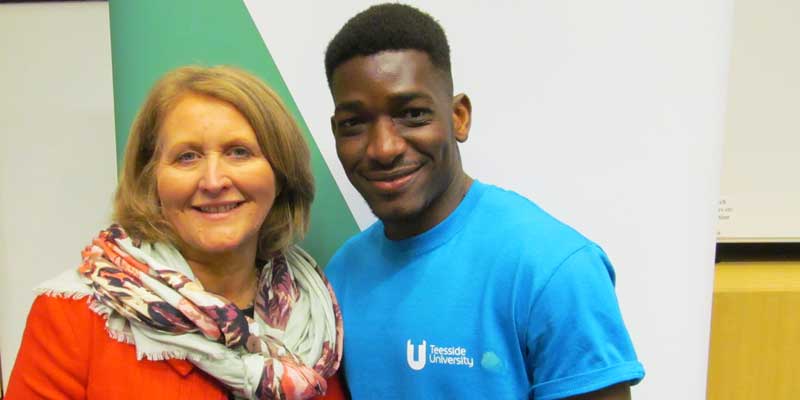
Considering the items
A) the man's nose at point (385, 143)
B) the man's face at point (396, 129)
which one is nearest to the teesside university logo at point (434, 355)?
the man's face at point (396, 129)

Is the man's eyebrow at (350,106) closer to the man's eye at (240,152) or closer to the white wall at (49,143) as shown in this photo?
the man's eye at (240,152)

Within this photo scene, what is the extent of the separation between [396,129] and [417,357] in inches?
15.9

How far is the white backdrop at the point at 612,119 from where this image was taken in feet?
4.00

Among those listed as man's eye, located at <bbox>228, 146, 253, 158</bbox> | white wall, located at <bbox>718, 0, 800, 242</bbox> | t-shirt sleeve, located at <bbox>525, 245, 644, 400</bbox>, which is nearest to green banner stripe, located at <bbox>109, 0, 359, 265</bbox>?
man's eye, located at <bbox>228, 146, 253, 158</bbox>

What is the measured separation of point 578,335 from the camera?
792mm

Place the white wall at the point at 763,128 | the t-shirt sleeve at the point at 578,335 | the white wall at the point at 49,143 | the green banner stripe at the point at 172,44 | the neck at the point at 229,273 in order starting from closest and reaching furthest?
the t-shirt sleeve at the point at 578,335
the neck at the point at 229,273
the green banner stripe at the point at 172,44
the white wall at the point at 49,143
the white wall at the point at 763,128

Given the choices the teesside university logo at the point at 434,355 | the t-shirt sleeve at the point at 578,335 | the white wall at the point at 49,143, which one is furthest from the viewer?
the white wall at the point at 49,143

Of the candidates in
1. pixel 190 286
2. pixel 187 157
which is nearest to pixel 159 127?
pixel 187 157

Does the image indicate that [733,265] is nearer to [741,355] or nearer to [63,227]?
[741,355]

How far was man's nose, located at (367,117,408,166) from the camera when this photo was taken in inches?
33.8

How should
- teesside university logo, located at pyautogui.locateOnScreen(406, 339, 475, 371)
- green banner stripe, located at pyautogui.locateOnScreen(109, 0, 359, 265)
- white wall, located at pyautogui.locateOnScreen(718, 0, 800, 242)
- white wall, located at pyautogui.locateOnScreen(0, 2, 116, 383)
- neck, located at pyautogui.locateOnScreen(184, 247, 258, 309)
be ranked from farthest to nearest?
white wall, located at pyautogui.locateOnScreen(718, 0, 800, 242)
white wall, located at pyautogui.locateOnScreen(0, 2, 116, 383)
green banner stripe, located at pyautogui.locateOnScreen(109, 0, 359, 265)
neck, located at pyautogui.locateOnScreen(184, 247, 258, 309)
teesside university logo, located at pyautogui.locateOnScreen(406, 339, 475, 371)

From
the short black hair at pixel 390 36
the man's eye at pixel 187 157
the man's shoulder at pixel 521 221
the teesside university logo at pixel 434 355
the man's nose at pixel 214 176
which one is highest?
the short black hair at pixel 390 36

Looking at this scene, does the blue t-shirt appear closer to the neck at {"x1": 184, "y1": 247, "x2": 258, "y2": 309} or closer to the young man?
the young man

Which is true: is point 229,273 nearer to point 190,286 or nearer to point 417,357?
point 190,286
